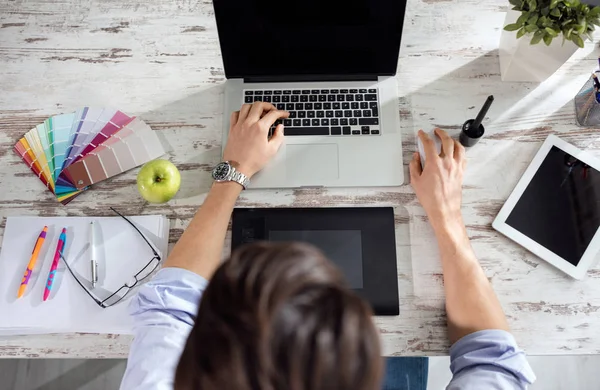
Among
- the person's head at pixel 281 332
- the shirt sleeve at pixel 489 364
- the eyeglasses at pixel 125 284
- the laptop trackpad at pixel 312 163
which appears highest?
the person's head at pixel 281 332

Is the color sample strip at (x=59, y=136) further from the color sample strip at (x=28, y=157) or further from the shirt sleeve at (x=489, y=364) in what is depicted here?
the shirt sleeve at (x=489, y=364)

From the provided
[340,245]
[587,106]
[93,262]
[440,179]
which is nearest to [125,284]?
[93,262]

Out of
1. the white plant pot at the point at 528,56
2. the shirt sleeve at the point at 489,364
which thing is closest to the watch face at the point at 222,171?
the shirt sleeve at the point at 489,364

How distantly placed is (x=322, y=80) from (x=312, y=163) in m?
0.20

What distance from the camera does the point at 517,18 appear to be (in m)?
1.07

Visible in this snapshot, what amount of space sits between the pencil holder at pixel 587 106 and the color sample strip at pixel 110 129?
3.31ft

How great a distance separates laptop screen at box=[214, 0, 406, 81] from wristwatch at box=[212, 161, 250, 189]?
23cm

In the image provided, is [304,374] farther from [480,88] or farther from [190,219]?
[480,88]

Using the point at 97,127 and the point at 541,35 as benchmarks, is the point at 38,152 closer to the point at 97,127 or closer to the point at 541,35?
the point at 97,127

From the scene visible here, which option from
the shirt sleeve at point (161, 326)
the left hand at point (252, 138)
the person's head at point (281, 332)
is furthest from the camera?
the left hand at point (252, 138)

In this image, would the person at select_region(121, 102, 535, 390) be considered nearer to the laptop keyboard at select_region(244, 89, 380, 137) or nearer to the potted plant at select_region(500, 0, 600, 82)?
the laptop keyboard at select_region(244, 89, 380, 137)

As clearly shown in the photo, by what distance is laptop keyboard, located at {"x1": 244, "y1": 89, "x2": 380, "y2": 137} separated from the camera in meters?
1.13

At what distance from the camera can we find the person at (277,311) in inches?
16.8

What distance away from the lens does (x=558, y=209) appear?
1.06m
